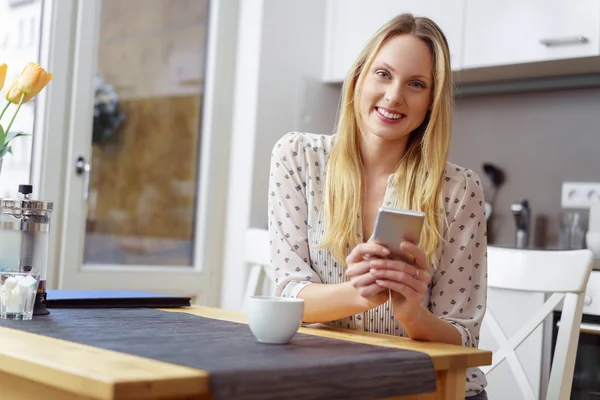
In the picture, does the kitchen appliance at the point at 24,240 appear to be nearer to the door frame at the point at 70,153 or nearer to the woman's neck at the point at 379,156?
the woman's neck at the point at 379,156

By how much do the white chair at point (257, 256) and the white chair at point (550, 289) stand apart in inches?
24.6

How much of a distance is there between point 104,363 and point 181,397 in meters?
0.09

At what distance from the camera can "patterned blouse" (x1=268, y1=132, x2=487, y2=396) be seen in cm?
148

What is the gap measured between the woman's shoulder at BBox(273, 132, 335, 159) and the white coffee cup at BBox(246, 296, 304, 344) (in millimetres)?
601

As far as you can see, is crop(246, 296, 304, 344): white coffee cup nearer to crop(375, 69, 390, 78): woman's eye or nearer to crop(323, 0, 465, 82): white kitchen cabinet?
crop(375, 69, 390, 78): woman's eye

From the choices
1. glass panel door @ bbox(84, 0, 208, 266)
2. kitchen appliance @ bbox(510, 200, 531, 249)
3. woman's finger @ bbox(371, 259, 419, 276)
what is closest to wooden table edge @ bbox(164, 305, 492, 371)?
woman's finger @ bbox(371, 259, 419, 276)

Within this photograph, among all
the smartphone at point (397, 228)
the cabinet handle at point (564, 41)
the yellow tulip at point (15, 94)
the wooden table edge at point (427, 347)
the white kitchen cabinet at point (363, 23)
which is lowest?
the wooden table edge at point (427, 347)

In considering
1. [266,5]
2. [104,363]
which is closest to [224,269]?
[266,5]

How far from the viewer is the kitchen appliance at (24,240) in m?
1.28

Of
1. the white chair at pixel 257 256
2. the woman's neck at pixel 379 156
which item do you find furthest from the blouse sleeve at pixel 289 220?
the white chair at pixel 257 256

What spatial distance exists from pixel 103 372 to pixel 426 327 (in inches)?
25.6

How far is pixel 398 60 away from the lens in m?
1.57

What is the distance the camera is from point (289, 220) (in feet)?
5.16

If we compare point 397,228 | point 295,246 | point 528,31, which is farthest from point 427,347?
point 528,31
